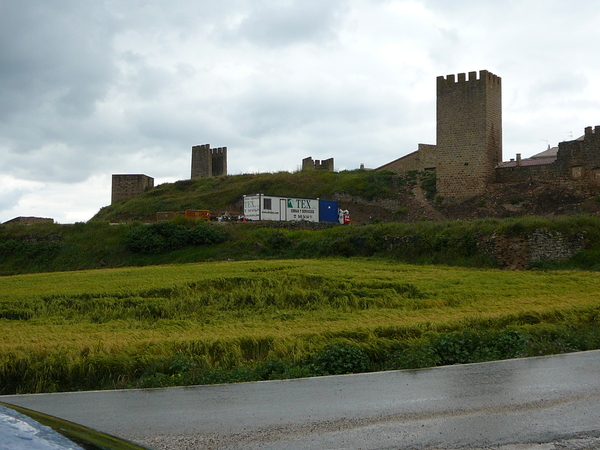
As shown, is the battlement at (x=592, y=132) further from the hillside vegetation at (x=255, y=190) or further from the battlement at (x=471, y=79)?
the hillside vegetation at (x=255, y=190)

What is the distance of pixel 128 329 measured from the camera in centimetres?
1200

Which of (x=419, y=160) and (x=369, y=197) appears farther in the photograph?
(x=419, y=160)

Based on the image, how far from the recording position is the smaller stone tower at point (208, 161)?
201 feet

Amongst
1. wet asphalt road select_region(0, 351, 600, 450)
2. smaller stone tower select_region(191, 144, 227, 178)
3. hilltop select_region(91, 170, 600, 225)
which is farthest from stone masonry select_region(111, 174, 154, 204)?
wet asphalt road select_region(0, 351, 600, 450)

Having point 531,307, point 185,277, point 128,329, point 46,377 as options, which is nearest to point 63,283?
point 185,277

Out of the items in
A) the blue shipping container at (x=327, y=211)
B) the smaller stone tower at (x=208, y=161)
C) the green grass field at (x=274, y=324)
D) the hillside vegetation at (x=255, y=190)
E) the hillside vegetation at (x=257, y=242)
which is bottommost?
the green grass field at (x=274, y=324)

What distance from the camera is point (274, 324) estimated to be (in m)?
12.1

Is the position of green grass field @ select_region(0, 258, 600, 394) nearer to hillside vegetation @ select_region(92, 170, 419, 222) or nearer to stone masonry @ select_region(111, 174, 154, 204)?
hillside vegetation @ select_region(92, 170, 419, 222)

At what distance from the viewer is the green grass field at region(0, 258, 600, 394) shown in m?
8.35

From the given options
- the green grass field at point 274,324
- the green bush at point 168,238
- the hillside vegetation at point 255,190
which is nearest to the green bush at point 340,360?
the green grass field at point 274,324

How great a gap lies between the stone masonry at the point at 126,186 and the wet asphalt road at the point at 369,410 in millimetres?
48614

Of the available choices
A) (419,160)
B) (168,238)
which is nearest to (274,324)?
(168,238)

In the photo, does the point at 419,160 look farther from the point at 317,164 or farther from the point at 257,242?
the point at 257,242

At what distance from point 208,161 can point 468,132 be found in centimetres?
3078
